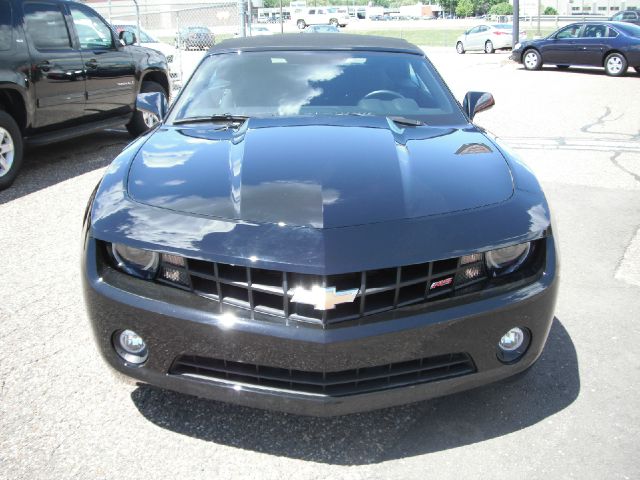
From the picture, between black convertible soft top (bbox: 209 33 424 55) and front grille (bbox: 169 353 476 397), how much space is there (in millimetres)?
2451

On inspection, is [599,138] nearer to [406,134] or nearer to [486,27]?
[406,134]

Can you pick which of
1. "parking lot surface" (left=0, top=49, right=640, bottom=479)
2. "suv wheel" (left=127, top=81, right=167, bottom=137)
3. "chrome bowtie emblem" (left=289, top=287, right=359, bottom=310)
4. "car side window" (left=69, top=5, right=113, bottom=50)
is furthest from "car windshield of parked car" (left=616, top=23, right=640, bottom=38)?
"chrome bowtie emblem" (left=289, top=287, right=359, bottom=310)

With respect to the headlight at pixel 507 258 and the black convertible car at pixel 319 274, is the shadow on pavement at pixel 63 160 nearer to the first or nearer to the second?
the black convertible car at pixel 319 274

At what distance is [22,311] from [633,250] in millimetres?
4249

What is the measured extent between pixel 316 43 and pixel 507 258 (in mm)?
2319

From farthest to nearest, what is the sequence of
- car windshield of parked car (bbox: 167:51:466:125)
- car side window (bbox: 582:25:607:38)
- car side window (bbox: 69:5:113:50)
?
car side window (bbox: 582:25:607:38) → car side window (bbox: 69:5:113:50) → car windshield of parked car (bbox: 167:51:466:125)

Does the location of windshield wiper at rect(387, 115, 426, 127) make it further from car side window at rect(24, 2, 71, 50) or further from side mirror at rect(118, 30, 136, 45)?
Answer: side mirror at rect(118, 30, 136, 45)

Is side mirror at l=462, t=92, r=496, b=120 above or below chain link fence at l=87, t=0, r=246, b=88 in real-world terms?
below

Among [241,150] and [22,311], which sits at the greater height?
[241,150]

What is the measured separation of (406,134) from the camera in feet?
10.8

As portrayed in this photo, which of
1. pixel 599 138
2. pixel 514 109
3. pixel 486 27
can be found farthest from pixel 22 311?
pixel 486 27

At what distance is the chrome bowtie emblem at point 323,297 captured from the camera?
2.21 meters

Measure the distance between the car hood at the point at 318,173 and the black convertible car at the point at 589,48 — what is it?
16359 millimetres

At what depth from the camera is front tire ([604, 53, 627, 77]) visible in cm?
1733
